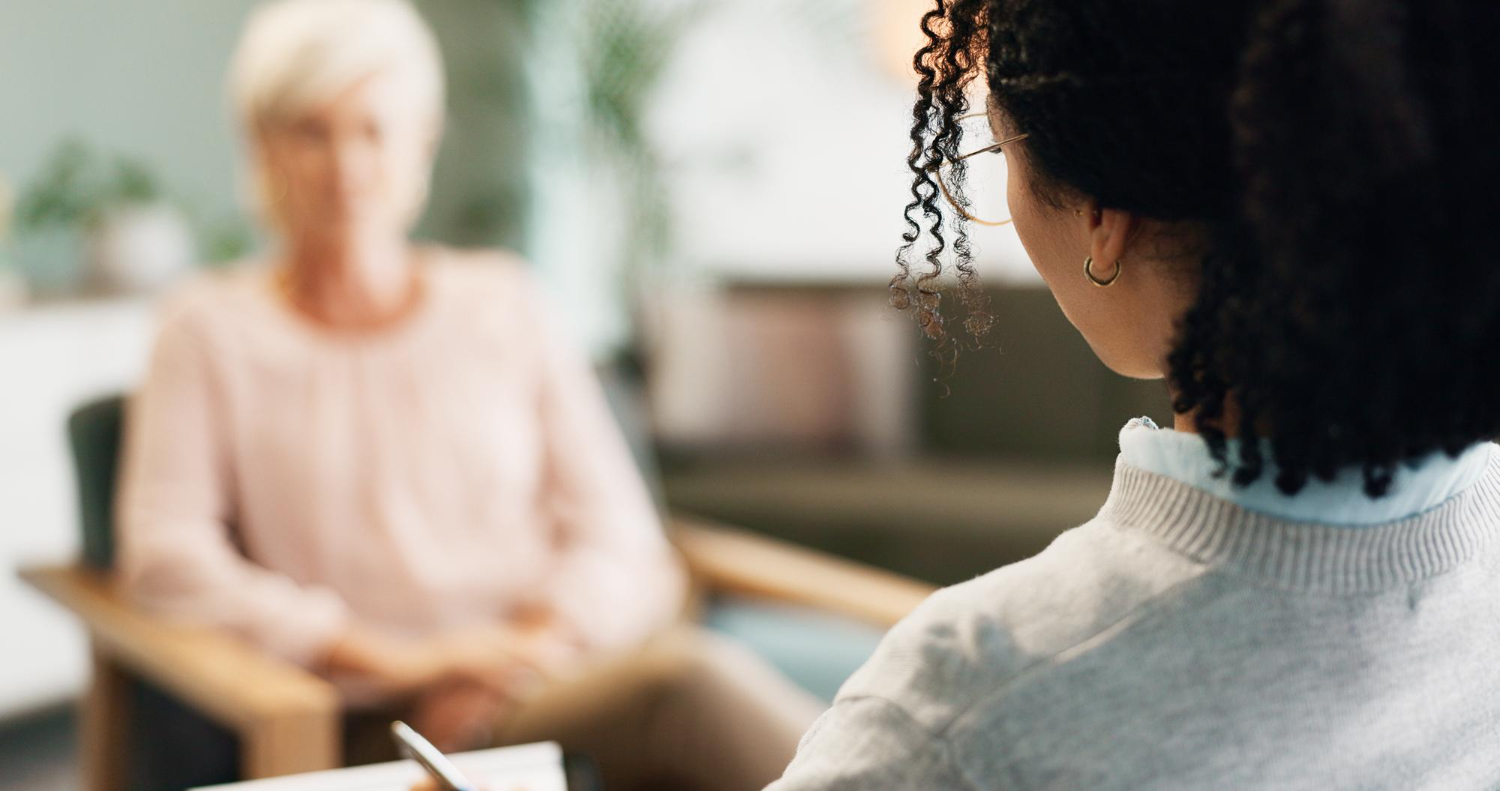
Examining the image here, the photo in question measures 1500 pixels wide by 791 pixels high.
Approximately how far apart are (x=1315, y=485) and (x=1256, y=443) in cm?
3

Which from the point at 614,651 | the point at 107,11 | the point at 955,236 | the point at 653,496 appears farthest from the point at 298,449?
the point at 107,11

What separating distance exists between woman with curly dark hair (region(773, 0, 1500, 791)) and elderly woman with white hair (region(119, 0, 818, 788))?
0.97 metres

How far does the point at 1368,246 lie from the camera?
1.59 ft

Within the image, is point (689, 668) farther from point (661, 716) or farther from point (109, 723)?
point (109, 723)

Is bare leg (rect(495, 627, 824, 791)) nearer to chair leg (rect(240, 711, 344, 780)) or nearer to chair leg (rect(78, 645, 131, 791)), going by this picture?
chair leg (rect(240, 711, 344, 780))

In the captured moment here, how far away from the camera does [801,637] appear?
1946mm

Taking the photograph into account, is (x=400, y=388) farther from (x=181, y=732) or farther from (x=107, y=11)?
(x=107, y=11)

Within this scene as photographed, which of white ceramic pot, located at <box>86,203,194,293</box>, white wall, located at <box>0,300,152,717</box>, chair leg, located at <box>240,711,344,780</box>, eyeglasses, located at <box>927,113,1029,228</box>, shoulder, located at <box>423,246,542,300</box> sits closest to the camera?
eyeglasses, located at <box>927,113,1029,228</box>

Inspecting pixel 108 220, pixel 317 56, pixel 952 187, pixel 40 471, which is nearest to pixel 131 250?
pixel 108 220

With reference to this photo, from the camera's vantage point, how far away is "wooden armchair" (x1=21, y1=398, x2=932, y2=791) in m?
1.27

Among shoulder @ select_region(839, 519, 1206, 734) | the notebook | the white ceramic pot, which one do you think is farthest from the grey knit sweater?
the white ceramic pot

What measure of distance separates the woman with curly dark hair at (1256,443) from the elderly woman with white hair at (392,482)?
38.1 inches

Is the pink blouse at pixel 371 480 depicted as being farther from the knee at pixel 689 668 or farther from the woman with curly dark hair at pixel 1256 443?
the woman with curly dark hair at pixel 1256 443

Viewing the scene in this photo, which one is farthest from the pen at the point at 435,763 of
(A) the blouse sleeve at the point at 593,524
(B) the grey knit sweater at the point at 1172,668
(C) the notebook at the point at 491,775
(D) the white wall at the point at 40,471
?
(D) the white wall at the point at 40,471
